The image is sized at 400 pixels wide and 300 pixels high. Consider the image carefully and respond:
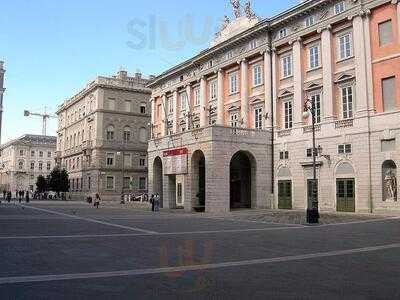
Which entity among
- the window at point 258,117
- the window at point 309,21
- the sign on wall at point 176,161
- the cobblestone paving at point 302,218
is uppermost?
the window at point 309,21

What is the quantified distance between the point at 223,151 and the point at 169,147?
8885mm

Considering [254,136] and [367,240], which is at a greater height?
[254,136]

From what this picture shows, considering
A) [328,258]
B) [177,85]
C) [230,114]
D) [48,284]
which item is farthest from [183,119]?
[48,284]

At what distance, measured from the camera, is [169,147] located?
4681 centimetres

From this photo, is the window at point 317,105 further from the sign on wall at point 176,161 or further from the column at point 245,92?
the sign on wall at point 176,161

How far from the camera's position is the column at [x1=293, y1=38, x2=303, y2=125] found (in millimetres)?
39500

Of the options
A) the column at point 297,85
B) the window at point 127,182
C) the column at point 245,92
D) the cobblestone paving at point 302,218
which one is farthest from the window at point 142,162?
the cobblestone paving at point 302,218

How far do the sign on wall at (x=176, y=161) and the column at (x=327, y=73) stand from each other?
521 inches

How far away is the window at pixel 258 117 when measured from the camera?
4441 cm

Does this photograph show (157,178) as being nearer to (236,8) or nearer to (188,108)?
(188,108)

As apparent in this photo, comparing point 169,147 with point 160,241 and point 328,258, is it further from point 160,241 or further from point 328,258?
point 328,258

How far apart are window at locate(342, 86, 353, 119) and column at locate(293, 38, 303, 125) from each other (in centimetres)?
417

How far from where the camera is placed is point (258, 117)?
147 ft

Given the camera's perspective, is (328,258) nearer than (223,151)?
Yes
